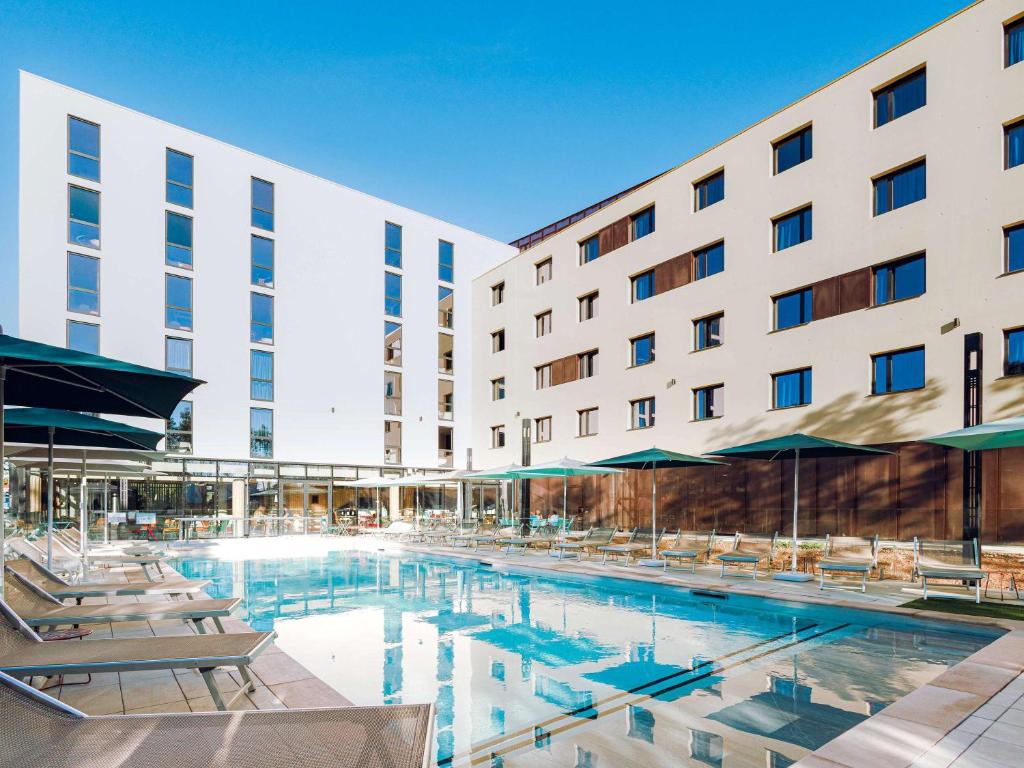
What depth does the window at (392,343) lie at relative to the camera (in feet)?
94.7

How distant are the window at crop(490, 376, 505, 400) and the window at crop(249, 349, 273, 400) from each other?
348 inches

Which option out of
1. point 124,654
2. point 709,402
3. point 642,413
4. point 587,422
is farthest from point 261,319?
point 124,654

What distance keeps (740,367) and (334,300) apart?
1754cm

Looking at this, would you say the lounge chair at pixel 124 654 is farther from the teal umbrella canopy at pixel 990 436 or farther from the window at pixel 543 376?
the window at pixel 543 376

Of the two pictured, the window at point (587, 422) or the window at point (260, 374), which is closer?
the window at point (587, 422)

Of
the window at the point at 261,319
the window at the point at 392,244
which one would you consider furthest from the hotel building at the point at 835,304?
the window at the point at 261,319

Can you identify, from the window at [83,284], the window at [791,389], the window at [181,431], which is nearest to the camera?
the window at [791,389]

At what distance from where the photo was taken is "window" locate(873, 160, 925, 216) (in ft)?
44.9

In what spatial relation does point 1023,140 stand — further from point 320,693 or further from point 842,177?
point 320,693

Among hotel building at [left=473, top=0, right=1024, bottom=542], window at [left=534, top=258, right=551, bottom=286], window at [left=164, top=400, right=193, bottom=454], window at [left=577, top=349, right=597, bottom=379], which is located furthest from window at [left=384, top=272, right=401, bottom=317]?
window at [left=577, top=349, right=597, bottom=379]

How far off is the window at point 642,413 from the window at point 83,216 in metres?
18.9

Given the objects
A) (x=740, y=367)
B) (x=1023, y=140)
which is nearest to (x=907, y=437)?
(x=740, y=367)

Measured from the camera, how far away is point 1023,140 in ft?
40.0

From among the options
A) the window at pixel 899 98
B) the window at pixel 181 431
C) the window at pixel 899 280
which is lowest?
the window at pixel 181 431
